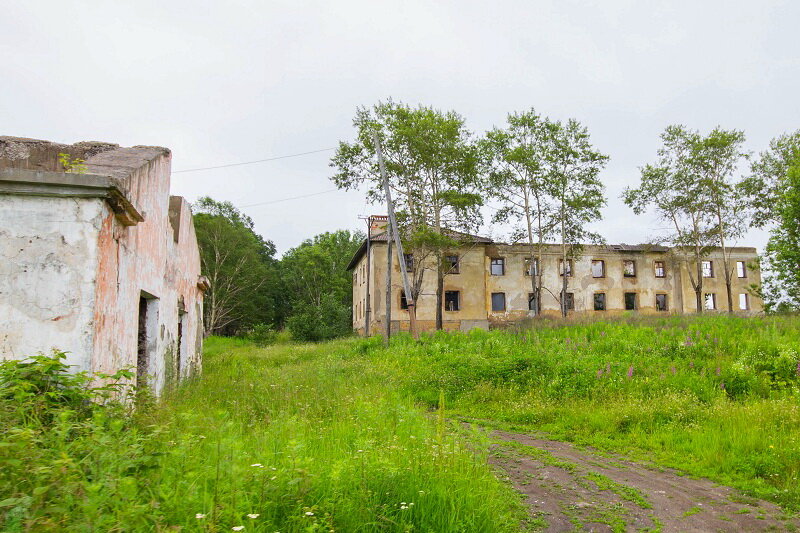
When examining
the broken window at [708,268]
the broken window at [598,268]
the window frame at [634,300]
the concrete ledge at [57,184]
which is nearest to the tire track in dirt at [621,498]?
the concrete ledge at [57,184]

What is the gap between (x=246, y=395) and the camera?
8.34 m

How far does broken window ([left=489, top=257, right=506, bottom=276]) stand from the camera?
1496 inches

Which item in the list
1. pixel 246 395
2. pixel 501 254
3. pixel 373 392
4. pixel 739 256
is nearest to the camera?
pixel 246 395

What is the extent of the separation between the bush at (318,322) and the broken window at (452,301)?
7549 mm

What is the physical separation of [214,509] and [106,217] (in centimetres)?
326

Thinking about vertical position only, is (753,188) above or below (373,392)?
above

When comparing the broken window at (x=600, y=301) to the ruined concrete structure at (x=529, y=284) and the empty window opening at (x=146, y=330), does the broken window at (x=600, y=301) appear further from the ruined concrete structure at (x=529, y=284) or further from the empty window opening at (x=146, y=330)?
the empty window opening at (x=146, y=330)

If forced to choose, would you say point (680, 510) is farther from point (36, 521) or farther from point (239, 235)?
point (239, 235)

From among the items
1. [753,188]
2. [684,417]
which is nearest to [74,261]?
[684,417]

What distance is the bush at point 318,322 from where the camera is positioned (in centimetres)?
3397

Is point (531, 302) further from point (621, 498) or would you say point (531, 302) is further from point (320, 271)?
point (621, 498)

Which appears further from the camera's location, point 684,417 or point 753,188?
point 753,188

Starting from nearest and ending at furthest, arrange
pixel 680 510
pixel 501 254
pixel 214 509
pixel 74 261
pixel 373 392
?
pixel 214 509 → pixel 74 261 → pixel 680 510 → pixel 373 392 → pixel 501 254

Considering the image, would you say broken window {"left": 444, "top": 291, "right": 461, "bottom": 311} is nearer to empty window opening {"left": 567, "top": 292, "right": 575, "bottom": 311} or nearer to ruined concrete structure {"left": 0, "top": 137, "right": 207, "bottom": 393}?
empty window opening {"left": 567, "top": 292, "right": 575, "bottom": 311}
